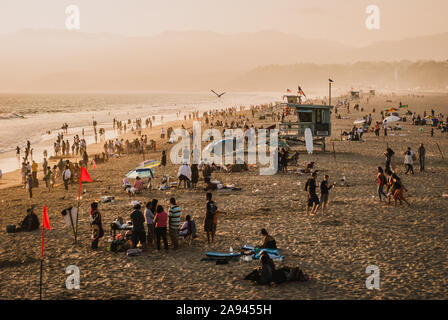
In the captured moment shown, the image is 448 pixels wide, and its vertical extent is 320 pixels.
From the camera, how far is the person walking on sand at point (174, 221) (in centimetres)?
1176

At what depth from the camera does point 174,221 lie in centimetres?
1177

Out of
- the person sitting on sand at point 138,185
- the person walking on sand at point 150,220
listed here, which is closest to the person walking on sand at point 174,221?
the person walking on sand at point 150,220

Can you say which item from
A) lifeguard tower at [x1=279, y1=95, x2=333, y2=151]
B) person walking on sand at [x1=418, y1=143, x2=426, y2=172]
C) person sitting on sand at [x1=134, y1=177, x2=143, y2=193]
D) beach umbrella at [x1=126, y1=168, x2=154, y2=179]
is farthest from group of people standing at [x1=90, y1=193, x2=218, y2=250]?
lifeguard tower at [x1=279, y1=95, x2=333, y2=151]

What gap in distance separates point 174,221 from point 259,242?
271 centimetres

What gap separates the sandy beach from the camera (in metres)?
9.44

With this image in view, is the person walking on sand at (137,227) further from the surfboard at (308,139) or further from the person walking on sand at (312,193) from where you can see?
the surfboard at (308,139)

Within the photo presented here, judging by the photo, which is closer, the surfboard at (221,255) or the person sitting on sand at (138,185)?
the surfboard at (221,255)

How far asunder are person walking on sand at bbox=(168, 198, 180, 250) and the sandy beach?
416 millimetres

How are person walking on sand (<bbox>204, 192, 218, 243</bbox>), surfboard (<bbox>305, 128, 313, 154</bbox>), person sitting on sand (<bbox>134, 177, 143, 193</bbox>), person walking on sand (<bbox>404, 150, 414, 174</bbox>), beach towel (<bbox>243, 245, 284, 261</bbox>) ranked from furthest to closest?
surfboard (<bbox>305, 128, 313, 154</bbox>)
person walking on sand (<bbox>404, 150, 414, 174</bbox>)
person sitting on sand (<bbox>134, 177, 143, 193</bbox>)
person walking on sand (<bbox>204, 192, 218, 243</bbox>)
beach towel (<bbox>243, 245, 284, 261</bbox>)

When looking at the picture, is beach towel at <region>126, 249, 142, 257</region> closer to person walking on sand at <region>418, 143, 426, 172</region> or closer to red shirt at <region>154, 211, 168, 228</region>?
red shirt at <region>154, 211, 168, 228</region>

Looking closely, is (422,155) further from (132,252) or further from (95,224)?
(95,224)

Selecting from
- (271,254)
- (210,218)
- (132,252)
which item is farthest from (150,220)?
(271,254)

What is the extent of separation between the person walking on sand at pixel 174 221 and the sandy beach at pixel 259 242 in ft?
1.36
